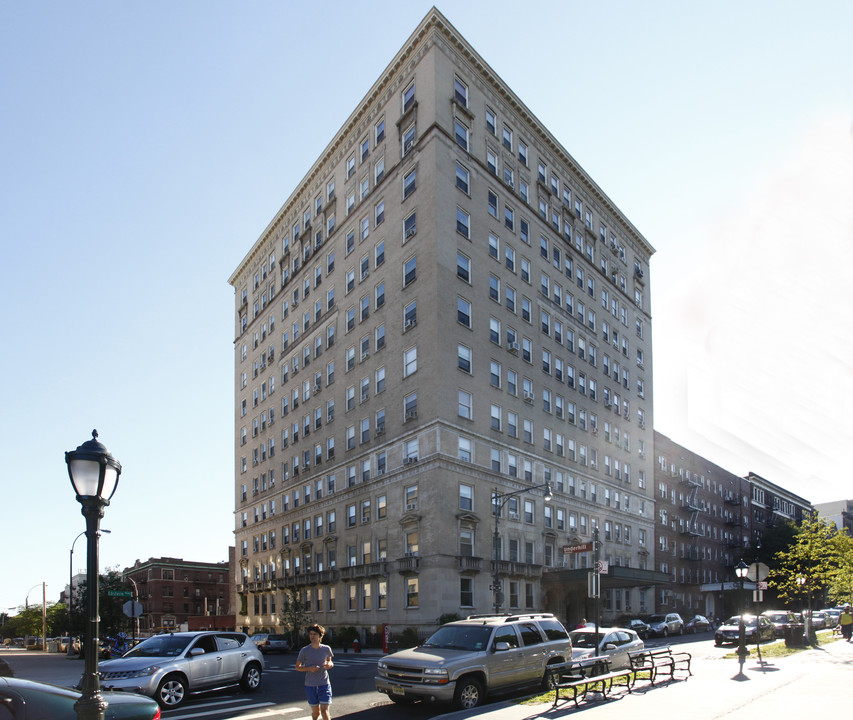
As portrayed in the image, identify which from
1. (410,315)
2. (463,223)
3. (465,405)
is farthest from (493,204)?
(465,405)

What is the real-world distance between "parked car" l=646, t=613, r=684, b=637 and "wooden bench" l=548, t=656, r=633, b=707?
30659 mm

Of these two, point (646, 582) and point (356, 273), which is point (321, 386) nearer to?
point (356, 273)

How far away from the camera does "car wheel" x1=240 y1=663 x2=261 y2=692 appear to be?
1955cm

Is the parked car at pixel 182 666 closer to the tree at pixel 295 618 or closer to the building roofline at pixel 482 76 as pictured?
the tree at pixel 295 618

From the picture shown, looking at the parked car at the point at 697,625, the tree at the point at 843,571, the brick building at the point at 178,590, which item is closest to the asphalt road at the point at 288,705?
the tree at the point at 843,571

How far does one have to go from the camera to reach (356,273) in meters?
55.6

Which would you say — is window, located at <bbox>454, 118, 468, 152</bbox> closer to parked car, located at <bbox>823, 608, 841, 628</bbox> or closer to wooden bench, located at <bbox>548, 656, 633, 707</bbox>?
wooden bench, located at <bbox>548, 656, 633, 707</bbox>

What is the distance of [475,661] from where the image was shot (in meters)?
15.7

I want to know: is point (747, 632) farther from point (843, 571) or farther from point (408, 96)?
point (408, 96)

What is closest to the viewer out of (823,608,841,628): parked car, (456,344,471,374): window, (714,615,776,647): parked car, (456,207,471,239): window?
(714,615,776,647): parked car

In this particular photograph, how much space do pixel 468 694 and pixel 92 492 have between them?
9.94 m

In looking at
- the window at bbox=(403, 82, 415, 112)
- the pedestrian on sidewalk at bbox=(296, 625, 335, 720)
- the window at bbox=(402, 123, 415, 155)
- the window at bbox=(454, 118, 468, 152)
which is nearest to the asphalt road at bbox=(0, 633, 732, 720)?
the pedestrian on sidewalk at bbox=(296, 625, 335, 720)

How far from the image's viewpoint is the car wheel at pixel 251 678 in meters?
19.5

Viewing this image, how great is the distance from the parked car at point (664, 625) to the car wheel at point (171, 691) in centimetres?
3697
